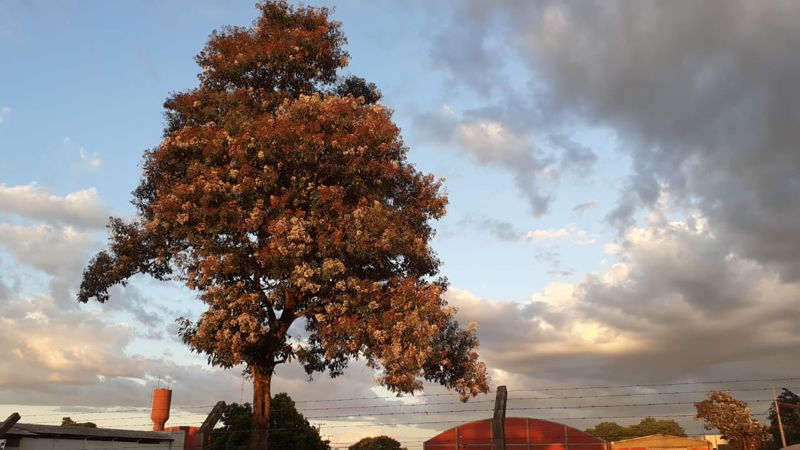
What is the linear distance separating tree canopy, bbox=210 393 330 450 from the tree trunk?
3449 centimetres

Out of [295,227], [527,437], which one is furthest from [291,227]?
[527,437]

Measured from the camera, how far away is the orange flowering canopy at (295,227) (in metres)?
23.4

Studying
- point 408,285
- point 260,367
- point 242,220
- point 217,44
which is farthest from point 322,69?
point 260,367

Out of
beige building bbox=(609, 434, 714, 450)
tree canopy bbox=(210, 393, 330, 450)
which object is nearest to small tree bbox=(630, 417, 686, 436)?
beige building bbox=(609, 434, 714, 450)

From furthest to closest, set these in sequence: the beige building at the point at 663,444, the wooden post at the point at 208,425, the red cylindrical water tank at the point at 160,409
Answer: the beige building at the point at 663,444 → the red cylindrical water tank at the point at 160,409 → the wooden post at the point at 208,425

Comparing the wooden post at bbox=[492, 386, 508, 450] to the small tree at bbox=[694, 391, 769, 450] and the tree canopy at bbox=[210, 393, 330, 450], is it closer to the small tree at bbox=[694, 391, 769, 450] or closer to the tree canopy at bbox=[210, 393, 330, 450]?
the tree canopy at bbox=[210, 393, 330, 450]

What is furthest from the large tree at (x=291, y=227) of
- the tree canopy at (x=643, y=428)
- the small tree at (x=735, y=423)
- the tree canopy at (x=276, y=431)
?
the tree canopy at (x=643, y=428)

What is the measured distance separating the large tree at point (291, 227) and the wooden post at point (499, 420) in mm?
5925

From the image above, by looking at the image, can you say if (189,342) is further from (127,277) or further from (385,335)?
(385,335)

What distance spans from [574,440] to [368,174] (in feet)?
172

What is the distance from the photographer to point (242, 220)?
24016 mm

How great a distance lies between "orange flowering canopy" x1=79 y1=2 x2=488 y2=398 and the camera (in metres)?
23.4

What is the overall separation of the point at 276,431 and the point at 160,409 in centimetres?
2457

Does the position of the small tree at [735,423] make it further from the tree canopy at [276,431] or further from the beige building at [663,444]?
the tree canopy at [276,431]
